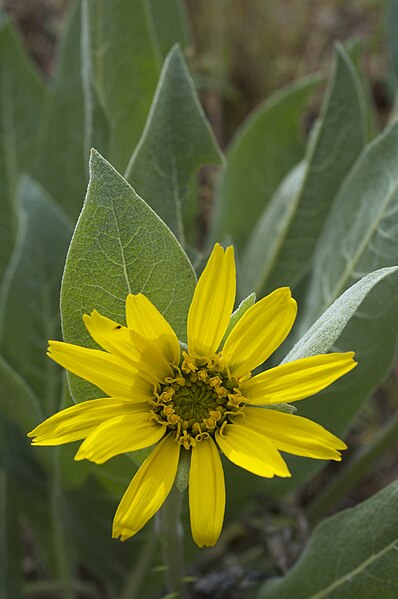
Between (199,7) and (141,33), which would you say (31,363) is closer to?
(141,33)

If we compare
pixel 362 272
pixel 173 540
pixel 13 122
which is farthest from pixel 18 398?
pixel 13 122

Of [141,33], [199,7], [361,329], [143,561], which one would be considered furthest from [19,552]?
[199,7]

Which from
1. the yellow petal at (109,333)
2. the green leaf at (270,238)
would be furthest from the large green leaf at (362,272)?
the yellow petal at (109,333)

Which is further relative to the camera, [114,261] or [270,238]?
[270,238]

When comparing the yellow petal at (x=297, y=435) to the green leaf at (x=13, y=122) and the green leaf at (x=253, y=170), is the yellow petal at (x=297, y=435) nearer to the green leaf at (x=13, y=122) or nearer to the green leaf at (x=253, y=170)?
the green leaf at (x=253, y=170)

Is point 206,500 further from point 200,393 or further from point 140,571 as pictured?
point 140,571

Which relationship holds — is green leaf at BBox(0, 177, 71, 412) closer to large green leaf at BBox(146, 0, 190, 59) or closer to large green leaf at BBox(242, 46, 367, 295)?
large green leaf at BBox(242, 46, 367, 295)
